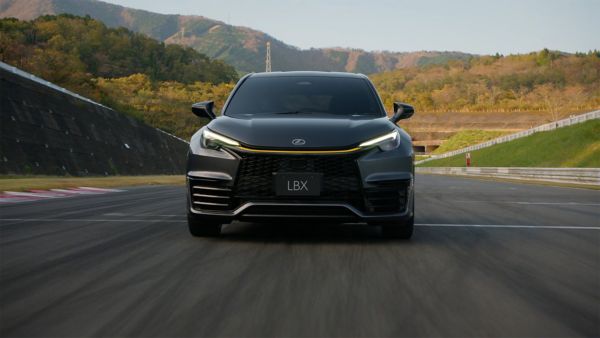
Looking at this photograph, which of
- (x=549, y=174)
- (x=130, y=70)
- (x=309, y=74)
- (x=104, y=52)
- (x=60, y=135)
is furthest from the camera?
(x=130, y=70)

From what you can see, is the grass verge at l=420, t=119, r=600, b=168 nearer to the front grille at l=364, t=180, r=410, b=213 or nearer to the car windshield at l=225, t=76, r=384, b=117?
the car windshield at l=225, t=76, r=384, b=117

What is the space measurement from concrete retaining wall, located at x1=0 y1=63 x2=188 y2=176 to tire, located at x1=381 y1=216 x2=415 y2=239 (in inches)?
805

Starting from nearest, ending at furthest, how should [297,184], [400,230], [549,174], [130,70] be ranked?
[297,184] → [400,230] → [549,174] → [130,70]

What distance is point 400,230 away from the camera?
6.83m

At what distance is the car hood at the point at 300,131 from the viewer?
249 inches

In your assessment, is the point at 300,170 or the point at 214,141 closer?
the point at 300,170

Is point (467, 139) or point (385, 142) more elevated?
point (385, 142)

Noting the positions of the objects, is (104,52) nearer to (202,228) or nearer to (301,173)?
(202,228)

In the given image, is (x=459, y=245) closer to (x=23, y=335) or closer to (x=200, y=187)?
(x=200, y=187)

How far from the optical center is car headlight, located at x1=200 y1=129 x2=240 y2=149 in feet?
21.1

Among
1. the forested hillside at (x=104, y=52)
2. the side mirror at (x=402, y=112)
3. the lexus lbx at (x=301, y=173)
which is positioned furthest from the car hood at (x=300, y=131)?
the forested hillside at (x=104, y=52)

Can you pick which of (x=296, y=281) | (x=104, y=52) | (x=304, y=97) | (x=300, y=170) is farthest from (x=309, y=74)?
(x=104, y=52)

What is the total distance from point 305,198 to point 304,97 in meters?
2.12

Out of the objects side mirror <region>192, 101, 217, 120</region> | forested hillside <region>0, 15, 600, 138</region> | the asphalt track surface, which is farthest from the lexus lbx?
forested hillside <region>0, 15, 600, 138</region>
